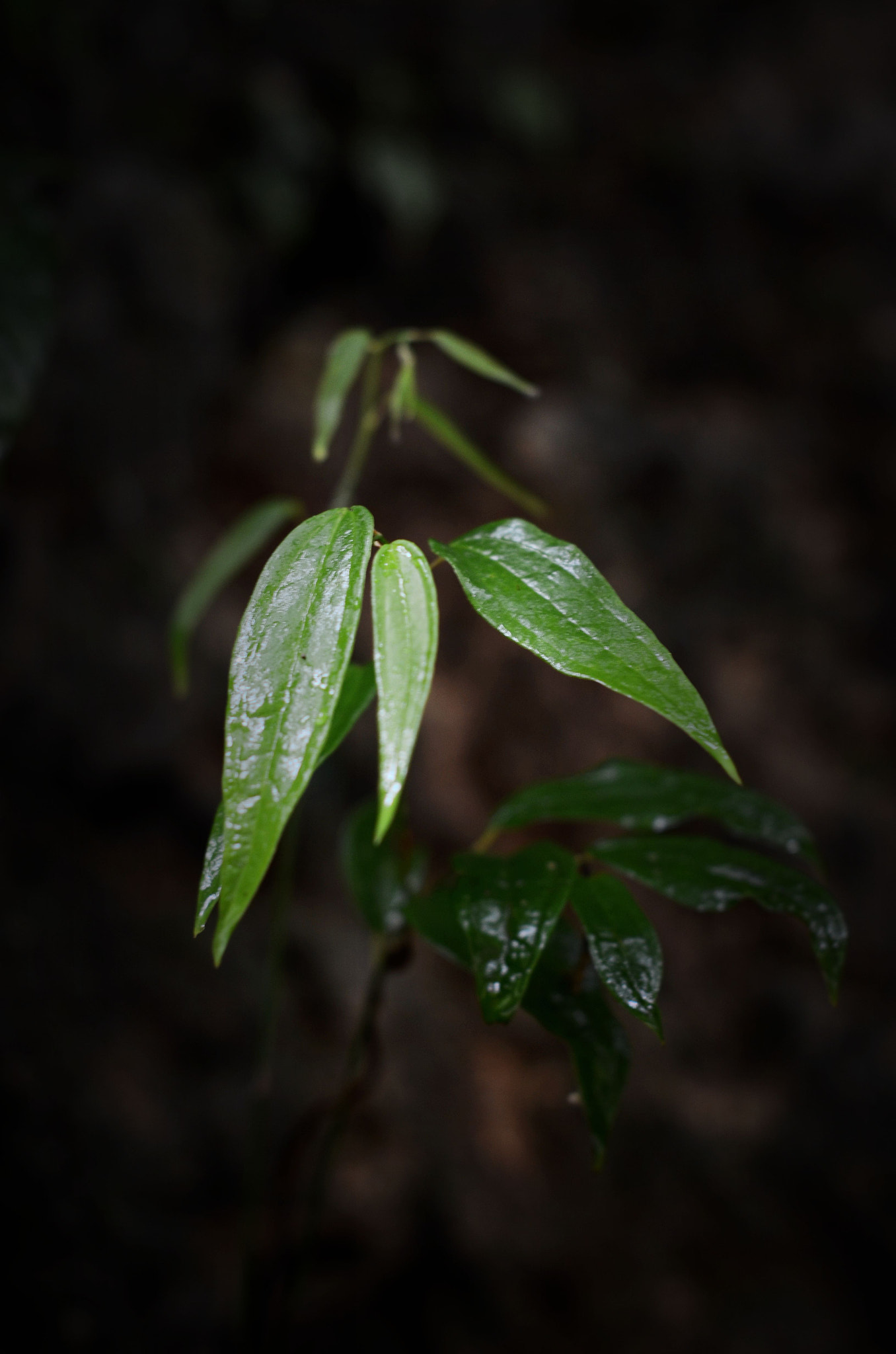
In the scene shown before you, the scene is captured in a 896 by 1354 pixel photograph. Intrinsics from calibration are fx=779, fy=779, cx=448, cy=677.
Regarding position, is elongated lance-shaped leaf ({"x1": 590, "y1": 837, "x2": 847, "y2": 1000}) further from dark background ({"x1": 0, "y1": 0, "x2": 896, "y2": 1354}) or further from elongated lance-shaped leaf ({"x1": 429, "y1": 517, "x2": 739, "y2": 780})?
dark background ({"x1": 0, "y1": 0, "x2": 896, "y2": 1354})

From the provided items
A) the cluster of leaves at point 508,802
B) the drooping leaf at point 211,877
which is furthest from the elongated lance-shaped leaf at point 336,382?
the drooping leaf at point 211,877

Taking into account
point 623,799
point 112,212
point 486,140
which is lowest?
point 623,799

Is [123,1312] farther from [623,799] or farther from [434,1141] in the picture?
[623,799]

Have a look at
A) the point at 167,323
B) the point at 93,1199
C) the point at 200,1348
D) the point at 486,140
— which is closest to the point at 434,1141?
the point at 200,1348

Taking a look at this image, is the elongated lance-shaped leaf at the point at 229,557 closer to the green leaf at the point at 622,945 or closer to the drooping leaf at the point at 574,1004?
the drooping leaf at the point at 574,1004

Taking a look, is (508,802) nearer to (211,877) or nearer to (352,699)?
(352,699)

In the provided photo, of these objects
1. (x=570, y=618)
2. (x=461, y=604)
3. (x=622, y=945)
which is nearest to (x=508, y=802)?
(x=622, y=945)
